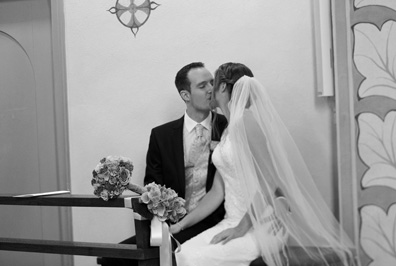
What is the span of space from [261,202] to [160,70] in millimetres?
1809

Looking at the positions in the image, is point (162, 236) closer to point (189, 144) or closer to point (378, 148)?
point (189, 144)

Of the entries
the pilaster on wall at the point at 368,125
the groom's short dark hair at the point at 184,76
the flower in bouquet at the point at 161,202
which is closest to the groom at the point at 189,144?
the groom's short dark hair at the point at 184,76

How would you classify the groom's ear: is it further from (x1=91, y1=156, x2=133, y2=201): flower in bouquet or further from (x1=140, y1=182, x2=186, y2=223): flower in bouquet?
(x1=140, y1=182, x2=186, y2=223): flower in bouquet

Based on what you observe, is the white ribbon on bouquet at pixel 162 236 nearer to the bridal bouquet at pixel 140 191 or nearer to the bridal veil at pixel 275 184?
the bridal bouquet at pixel 140 191

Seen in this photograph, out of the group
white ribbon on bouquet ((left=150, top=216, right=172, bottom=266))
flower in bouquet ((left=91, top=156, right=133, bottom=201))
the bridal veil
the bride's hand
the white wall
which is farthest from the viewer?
the white wall

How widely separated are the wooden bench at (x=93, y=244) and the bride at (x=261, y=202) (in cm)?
52

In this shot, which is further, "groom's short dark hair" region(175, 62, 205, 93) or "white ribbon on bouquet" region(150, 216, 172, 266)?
"groom's short dark hair" region(175, 62, 205, 93)

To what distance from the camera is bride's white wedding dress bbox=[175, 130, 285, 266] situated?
4270 millimetres

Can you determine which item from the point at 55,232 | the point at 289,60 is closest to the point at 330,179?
the point at 289,60

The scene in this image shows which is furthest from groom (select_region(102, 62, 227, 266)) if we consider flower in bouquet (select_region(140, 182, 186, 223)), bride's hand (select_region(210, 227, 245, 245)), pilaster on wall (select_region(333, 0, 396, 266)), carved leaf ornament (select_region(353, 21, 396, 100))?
flower in bouquet (select_region(140, 182, 186, 223))

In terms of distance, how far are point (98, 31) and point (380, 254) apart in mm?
2908

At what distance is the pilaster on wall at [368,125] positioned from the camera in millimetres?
4738

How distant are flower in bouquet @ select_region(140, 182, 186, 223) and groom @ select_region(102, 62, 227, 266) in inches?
49.1

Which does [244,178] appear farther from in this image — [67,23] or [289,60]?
[67,23]
